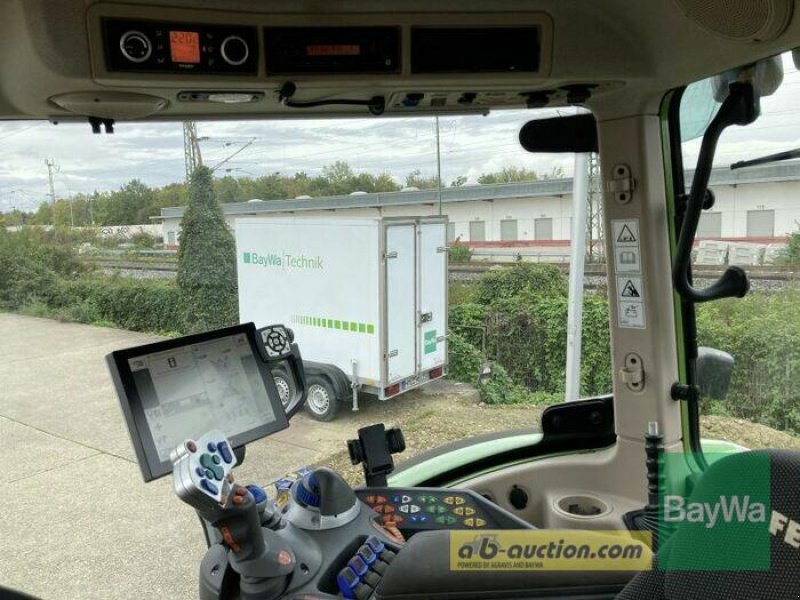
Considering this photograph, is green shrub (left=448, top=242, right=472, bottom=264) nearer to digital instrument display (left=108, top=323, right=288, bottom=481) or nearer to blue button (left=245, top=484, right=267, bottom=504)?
digital instrument display (left=108, top=323, right=288, bottom=481)

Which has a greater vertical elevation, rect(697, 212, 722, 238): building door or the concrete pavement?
rect(697, 212, 722, 238): building door

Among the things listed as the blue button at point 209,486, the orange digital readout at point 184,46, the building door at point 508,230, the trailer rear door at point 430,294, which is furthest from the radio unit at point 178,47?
the trailer rear door at point 430,294

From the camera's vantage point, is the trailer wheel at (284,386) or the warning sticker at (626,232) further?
the warning sticker at (626,232)

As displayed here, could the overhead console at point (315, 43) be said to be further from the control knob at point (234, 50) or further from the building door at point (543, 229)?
the building door at point (543, 229)

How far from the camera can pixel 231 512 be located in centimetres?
111

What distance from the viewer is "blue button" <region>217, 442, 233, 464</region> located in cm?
113

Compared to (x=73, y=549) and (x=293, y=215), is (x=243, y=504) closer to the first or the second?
(x=293, y=215)

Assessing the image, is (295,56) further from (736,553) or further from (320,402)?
(320,402)

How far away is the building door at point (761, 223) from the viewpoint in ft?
4.49

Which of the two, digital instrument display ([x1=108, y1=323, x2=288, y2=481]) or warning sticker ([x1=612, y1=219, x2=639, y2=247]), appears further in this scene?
warning sticker ([x1=612, y1=219, x2=639, y2=247])

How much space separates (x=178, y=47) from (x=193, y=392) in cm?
74

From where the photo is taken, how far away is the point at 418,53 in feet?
4.72

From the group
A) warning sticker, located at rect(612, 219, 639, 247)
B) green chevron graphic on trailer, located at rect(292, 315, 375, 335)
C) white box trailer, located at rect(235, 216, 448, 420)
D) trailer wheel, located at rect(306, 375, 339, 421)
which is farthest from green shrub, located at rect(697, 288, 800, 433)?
green chevron graphic on trailer, located at rect(292, 315, 375, 335)

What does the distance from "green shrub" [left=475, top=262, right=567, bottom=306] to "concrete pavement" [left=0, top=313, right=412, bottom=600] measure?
2.37 feet
